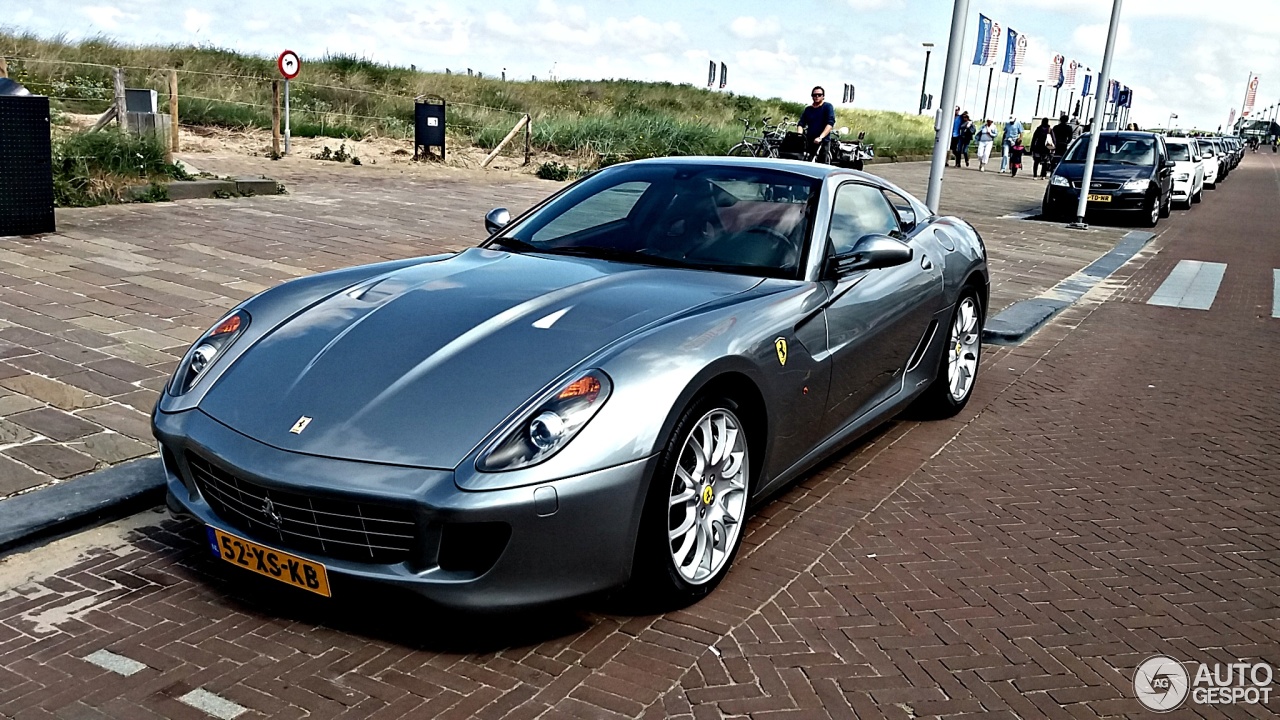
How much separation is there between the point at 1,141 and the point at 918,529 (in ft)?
26.8

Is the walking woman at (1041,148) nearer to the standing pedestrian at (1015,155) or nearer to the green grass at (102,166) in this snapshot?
the standing pedestrian at (1015,155)

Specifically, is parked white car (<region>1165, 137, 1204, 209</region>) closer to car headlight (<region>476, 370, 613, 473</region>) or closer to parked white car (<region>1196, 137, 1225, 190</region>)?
parked white car (<region>1196, 137, 1225, 190</region>)

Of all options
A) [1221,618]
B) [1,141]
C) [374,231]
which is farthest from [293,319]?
[374,231]

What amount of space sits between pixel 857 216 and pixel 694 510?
6.60ft

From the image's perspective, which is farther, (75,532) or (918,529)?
(918,529)

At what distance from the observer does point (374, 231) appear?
36.6ft

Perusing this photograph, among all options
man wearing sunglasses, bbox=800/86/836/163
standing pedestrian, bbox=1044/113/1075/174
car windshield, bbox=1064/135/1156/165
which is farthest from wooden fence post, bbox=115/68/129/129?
standing pedestrian, bbox=1044/113/1075/174

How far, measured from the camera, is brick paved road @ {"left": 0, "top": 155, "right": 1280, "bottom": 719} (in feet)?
9.75

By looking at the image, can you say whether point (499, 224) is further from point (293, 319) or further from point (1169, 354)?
point (1169, 354)

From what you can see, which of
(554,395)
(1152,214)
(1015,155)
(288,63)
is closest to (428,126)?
(288,63)

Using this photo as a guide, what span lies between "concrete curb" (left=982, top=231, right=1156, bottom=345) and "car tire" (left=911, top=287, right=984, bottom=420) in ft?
3.08

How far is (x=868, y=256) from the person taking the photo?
4383mm

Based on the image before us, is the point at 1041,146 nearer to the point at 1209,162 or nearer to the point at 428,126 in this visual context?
the point at 1209,162

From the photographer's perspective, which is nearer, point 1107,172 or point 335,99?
point 1107,172
